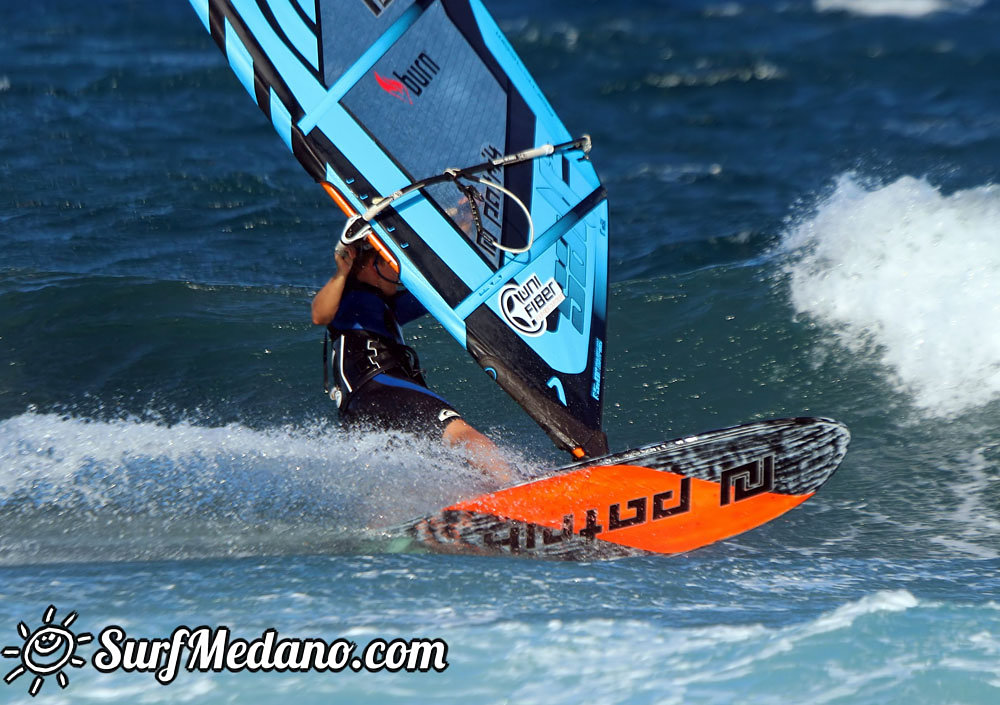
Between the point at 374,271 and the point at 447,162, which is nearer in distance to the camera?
the point at 447,162

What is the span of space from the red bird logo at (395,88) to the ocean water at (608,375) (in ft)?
4.25

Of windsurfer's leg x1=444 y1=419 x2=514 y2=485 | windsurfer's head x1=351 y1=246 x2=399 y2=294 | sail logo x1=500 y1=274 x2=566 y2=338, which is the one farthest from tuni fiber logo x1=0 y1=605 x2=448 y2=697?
windsurfer's head x1=351 y1=246 x2=399 y2=294

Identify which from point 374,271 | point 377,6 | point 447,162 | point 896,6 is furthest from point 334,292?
point 896,6

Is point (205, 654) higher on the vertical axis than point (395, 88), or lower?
lower

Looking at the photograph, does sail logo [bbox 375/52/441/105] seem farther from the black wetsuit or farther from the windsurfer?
the black wetsuit

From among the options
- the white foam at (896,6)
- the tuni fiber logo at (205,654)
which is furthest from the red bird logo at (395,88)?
the white foam at (896,6)

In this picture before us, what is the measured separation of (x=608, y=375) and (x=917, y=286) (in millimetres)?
1725

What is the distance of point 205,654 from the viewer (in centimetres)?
275

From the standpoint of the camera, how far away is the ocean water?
9.27ft

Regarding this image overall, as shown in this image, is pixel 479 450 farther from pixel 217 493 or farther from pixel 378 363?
pixel 217 493

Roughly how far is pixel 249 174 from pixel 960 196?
555cm

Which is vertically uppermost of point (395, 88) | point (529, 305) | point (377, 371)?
point (395, 88)

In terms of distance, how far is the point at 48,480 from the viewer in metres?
4.26

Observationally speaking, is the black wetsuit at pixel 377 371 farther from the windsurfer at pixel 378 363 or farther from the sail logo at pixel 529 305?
the sail logo at pixel 529 305
